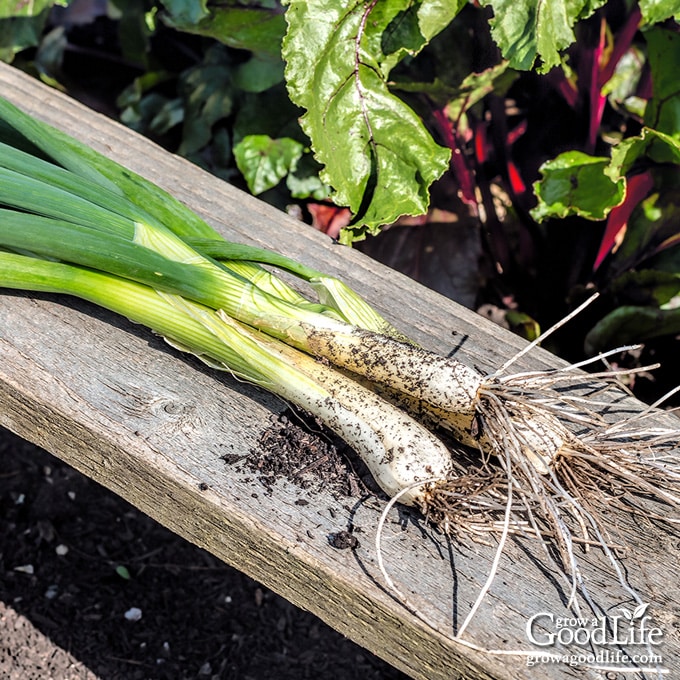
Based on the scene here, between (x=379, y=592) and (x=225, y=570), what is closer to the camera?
(x=379, y=592)

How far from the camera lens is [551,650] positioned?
1227 mm

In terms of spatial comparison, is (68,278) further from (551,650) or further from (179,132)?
(179,132)

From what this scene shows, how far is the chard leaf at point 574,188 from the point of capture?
212 centimetres

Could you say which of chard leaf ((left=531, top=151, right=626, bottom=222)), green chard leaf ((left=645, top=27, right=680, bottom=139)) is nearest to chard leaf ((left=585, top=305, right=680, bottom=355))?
chard leaf ((left=531, top=151, right=626, bottom=222))

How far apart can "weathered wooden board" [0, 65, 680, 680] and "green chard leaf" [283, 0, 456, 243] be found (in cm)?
28

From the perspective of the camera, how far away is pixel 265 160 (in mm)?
2592

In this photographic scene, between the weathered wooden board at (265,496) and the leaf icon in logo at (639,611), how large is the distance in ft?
0.07

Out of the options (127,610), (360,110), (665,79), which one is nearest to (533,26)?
(360,110)

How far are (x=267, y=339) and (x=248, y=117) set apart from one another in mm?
1375

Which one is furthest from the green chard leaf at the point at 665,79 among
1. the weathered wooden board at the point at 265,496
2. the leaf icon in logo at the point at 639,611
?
the leaf icon in logo at the point at 639,611

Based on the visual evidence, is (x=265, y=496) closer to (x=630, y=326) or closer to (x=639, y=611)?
(x=639, y=611)

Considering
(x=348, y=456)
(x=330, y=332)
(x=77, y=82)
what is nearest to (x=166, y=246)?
(x=330, y=332)

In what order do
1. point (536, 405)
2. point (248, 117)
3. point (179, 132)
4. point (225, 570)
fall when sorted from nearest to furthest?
point (536, 405) < point (225, 570) < point (248, 117) < point (179, 132)

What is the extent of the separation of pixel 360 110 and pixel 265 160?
0.69 meters
